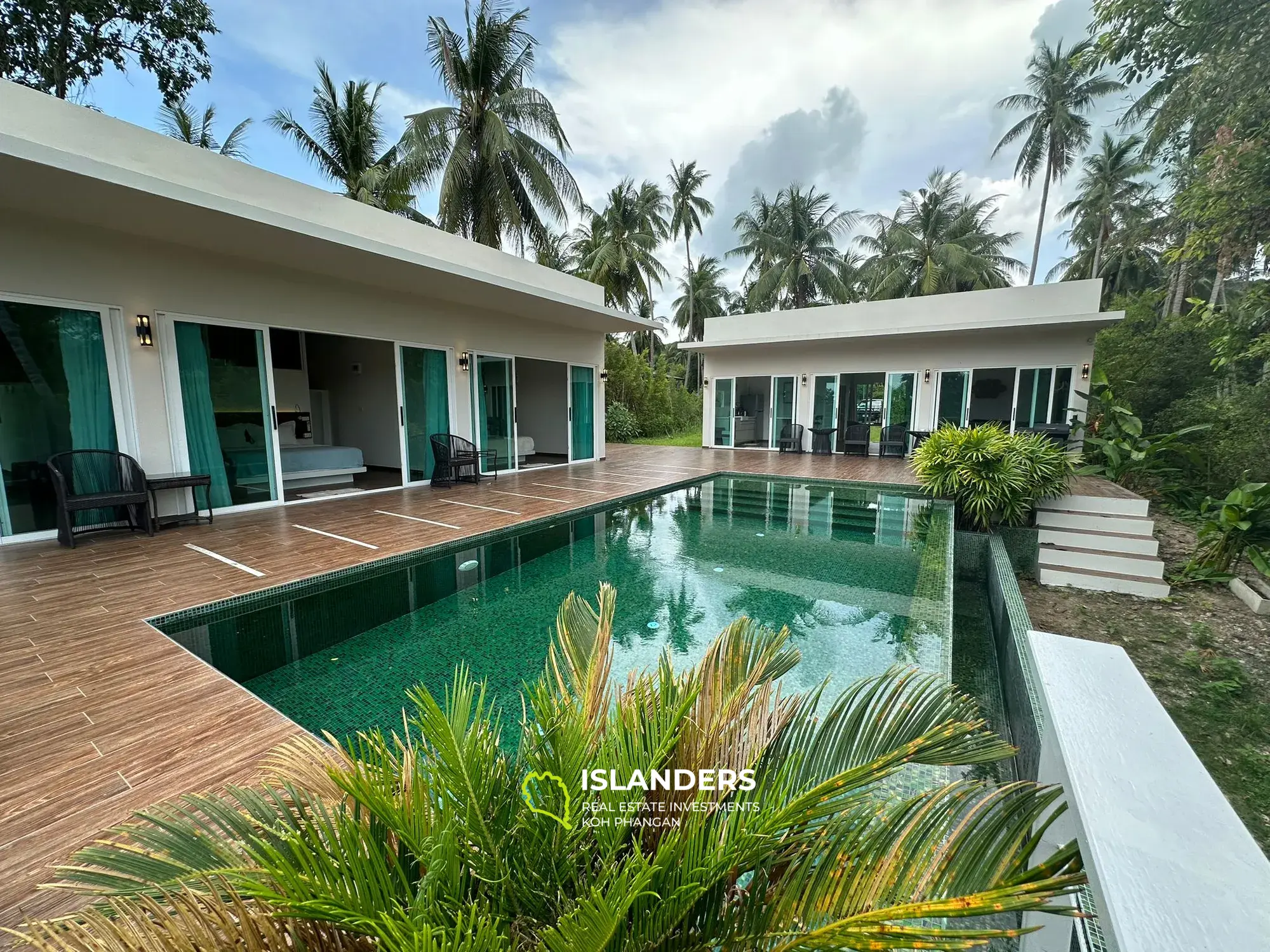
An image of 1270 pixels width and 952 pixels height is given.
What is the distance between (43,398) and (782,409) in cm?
1330

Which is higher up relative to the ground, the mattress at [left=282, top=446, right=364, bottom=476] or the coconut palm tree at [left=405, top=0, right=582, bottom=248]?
the coconut palm tree at [left=405, top=0, right=582, bottom=248]

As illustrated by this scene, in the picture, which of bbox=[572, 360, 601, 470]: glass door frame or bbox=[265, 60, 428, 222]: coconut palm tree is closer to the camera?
bbox=[572, 360, 601, 470]: glass door frame

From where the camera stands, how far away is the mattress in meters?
7.95

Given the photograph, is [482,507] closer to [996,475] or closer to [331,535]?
[331,535]

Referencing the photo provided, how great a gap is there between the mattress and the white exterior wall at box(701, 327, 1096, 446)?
9.37 meters

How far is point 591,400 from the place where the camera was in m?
12.4

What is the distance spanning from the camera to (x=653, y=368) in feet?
75.4

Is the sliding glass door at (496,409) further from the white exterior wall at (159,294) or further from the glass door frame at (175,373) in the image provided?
the glass door frame at (175,373)

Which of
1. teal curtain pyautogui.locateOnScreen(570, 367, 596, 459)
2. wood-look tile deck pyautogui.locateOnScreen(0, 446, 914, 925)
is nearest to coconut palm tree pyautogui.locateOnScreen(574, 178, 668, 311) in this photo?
teal curtain pyautogui.locateOnScreen(570, 367, 596, 459)

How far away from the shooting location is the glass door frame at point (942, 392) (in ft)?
39.5

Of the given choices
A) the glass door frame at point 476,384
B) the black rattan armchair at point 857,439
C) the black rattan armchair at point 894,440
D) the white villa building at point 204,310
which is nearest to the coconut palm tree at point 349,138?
the white villa building at point 204,310

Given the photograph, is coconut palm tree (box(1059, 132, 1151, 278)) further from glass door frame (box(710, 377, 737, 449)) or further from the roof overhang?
glass door frame (box(710, 377, 737, 449))

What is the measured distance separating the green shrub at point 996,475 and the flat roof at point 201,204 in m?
6.14

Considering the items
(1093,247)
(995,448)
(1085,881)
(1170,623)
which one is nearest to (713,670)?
(1085,881)
